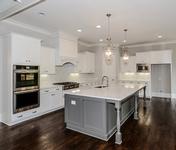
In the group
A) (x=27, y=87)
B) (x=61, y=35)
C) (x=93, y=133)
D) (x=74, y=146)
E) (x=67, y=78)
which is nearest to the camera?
(x=74, y=146)

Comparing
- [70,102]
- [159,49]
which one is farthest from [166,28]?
[70,102]

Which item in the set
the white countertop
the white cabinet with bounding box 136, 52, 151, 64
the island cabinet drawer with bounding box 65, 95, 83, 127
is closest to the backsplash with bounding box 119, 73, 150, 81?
the white cabinet with bounding box 136, 52, 151, 64

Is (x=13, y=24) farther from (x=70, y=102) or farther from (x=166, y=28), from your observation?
(x=166, y=28)

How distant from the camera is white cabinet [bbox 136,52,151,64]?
25.2ft

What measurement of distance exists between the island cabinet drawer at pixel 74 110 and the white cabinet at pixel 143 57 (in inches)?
221

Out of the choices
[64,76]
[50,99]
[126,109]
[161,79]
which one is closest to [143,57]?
[161,79]

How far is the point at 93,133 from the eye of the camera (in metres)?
3.27

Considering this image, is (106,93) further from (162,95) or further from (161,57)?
(162,95)

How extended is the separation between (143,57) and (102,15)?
4.80 metres

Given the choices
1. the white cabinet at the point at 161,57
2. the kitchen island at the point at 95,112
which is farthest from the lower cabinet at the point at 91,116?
the white cabinet at the point at 161,57

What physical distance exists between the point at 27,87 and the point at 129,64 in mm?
6093

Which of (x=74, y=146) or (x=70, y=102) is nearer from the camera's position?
(x=74, y=146)

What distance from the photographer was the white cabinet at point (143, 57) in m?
7.68

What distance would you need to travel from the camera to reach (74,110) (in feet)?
12.0
